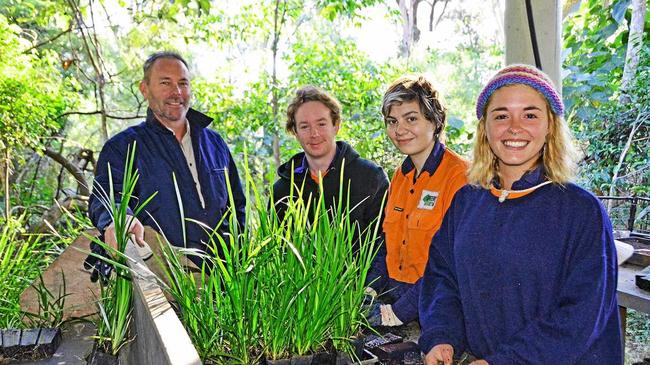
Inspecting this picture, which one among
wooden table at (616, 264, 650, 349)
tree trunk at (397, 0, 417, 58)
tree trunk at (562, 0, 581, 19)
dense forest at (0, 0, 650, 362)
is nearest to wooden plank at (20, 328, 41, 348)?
dense forest at (0, 0, 650, 362)

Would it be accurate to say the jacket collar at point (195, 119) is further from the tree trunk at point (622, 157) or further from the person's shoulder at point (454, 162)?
the tree trunk at point (622, 157)

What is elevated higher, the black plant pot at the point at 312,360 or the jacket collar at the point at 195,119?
the jacket collar at the point at 195,119

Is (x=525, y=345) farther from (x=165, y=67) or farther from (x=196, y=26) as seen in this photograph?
(x=196, y=26)

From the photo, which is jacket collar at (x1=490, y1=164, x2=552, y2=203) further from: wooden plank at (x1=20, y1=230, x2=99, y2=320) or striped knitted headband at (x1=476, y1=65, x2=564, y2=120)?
wooden plank at (x1=20, y1=230, x2=99, y2=320)

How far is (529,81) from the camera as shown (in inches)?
62.1

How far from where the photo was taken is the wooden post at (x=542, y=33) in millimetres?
2264

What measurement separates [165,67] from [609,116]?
4.52 meters

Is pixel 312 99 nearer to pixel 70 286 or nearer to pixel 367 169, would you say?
pixel 367 169

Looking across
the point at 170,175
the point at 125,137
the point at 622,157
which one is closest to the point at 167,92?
the point at 125,137

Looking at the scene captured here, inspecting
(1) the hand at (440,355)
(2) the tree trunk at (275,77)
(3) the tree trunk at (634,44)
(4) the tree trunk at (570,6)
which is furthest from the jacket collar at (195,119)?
(4) the tree trunk at (570,6)

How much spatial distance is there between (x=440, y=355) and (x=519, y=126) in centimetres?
64

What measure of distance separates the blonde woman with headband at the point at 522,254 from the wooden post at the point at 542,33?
2.31ft

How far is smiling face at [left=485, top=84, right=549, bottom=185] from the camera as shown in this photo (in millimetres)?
1579

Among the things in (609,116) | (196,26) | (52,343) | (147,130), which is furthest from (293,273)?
(196,26)
